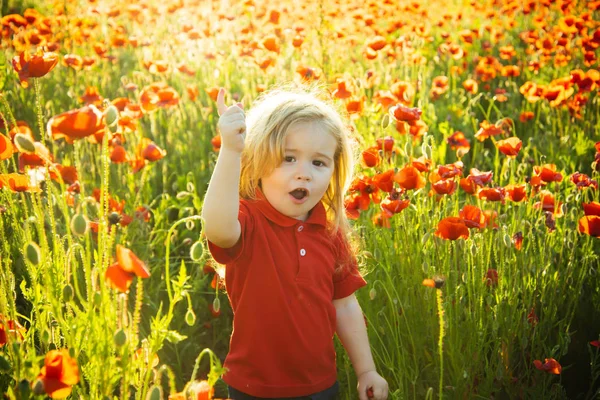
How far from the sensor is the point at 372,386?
1899mm

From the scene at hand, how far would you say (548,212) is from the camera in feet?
8.02

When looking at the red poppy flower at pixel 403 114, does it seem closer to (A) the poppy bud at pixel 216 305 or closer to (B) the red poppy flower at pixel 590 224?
(B) the red poppy flower at pixel 590 224

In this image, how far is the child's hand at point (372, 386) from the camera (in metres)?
1.88

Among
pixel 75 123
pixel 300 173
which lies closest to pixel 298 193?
pixel 300 173

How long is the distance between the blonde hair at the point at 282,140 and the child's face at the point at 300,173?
23mm

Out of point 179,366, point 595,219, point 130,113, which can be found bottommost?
point 179,366

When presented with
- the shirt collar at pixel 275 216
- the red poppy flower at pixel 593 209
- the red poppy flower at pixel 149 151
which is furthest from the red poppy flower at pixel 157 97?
the red poppy flower at pixel 593 209

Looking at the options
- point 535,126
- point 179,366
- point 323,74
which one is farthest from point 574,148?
point 179,366

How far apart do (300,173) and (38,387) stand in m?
0.85

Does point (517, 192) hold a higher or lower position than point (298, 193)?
lower

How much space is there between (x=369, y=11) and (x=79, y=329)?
511 cm

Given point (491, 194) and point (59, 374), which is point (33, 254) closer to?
point (59, 374)

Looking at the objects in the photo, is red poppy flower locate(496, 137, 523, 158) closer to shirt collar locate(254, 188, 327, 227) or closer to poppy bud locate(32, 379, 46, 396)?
shirt collar locate(254, 188, 327, 227)

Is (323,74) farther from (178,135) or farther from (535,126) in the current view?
(535,126)
